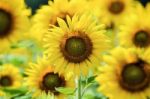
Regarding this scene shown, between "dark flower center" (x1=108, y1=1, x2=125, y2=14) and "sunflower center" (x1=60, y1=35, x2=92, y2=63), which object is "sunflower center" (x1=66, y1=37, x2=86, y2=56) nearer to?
"sunflower center" (x1=60, y1=35, x2=92, y2=63)

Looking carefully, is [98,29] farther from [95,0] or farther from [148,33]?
[95,0]

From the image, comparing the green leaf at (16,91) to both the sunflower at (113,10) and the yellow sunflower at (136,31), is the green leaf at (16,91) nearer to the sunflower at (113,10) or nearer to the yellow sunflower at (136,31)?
the yellow sunflower at (136,31)

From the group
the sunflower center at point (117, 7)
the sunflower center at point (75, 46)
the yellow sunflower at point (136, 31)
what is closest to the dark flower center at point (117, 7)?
the sunflower center at point (117, 7)

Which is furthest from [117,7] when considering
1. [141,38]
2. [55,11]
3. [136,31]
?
[55,11]

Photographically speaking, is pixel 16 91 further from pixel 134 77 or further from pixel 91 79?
pixel 134 77

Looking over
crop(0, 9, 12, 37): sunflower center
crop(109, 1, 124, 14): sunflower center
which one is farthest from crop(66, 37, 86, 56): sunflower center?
crop(109, 1, 124, 14): sunflower center

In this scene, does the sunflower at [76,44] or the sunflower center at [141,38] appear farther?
the sunflower center at [141,38]
